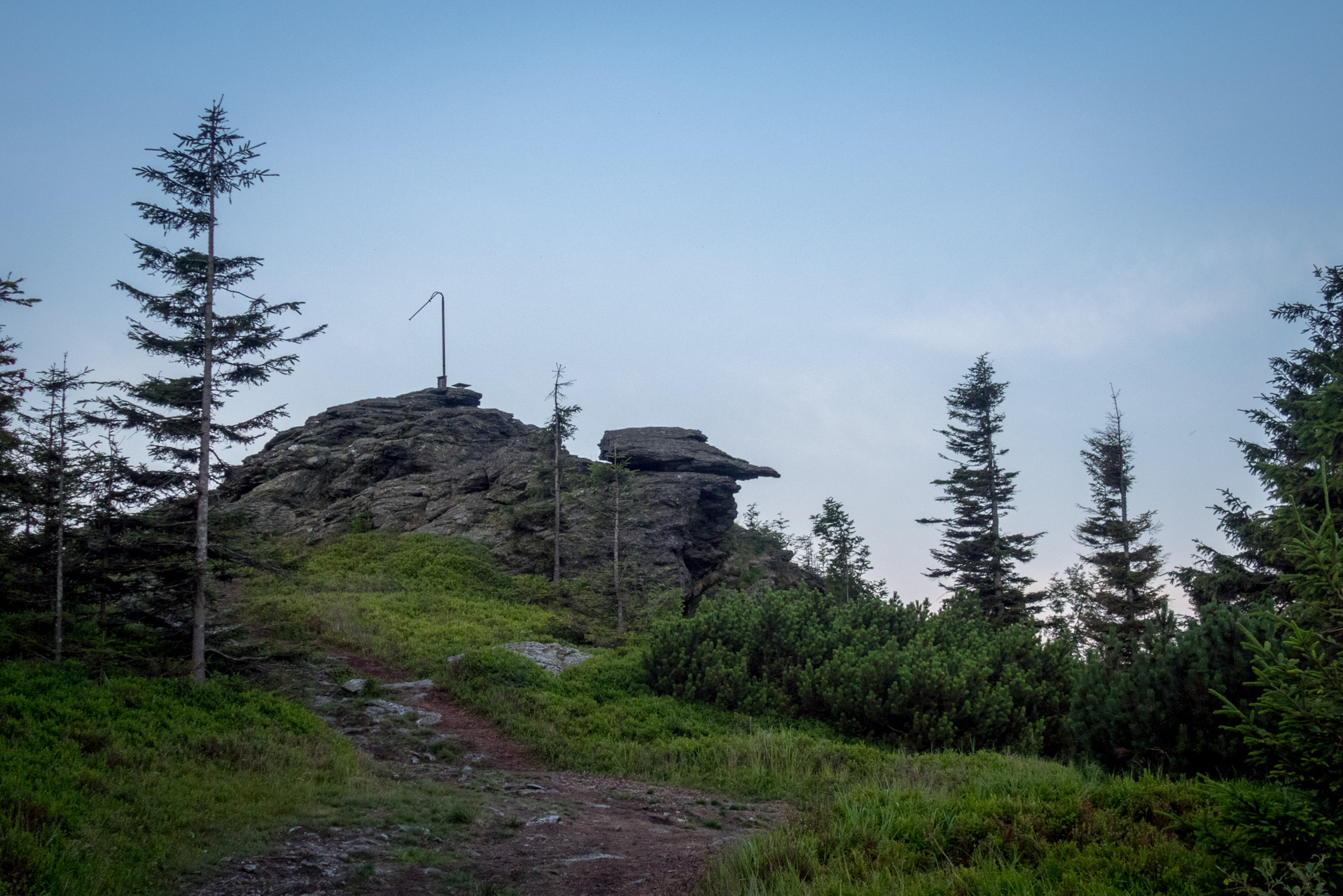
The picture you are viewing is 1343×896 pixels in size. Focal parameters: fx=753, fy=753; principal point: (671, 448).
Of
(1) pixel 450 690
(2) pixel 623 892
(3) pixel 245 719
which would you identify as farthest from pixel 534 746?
(2) pixel 623 892

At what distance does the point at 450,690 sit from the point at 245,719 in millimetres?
5339

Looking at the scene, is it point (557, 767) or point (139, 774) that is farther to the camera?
point (557, 767)

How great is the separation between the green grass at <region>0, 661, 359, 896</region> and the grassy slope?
15.9 ft

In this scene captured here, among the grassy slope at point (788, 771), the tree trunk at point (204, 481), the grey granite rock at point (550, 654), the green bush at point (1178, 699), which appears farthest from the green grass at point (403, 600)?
the green bush at point (1178, 699)

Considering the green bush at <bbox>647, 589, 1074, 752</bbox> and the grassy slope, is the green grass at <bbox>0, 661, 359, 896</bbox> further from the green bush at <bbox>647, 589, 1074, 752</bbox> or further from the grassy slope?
the green bush at <bbox>647, 589, 1074, 752</bbox>

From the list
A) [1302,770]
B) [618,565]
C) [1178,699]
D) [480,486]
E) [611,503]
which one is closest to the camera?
[1302,770]

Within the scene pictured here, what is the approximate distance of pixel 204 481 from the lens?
53.2 feet

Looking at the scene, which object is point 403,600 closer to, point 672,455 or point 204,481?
point 204,481

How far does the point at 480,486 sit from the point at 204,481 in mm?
23585

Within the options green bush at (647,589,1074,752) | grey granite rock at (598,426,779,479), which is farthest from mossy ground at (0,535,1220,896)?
grey granite rock at (598,426,779,479)

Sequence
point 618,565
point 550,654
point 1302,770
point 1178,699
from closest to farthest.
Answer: point 1302,770, point 1178,699, point 550,654, point 618,565

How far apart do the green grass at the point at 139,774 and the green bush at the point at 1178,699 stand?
425 inches

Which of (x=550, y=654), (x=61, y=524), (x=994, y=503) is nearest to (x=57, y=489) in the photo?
(x=61, y=524)

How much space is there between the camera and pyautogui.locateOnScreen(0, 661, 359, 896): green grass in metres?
7.35
